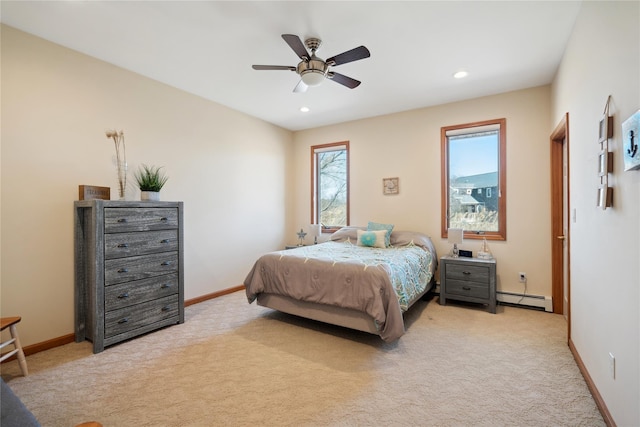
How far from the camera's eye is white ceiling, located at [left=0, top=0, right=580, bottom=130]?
7.38 ft

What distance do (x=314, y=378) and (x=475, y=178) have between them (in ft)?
11.3

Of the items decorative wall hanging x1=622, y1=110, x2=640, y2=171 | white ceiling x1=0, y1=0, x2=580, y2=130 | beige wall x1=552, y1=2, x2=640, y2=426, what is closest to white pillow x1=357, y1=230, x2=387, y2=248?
white ceiling x1=0, y1=0, x2=580, y2=130

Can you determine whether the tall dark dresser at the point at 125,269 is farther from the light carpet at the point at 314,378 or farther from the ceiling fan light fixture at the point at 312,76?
the ceiling fan light fixture at the point at 312,76

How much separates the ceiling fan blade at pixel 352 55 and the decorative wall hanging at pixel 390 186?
2527 millimetres

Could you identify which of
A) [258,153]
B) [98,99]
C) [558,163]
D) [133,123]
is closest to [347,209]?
[258,153]

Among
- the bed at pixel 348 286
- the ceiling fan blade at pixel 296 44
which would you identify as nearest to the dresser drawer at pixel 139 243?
the bed at pixel 348 286

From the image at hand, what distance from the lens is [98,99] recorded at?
301 centimetres

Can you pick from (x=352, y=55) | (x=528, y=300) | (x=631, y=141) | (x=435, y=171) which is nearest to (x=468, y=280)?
(x=528, y=300)

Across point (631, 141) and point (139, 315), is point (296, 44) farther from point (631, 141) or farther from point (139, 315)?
point (139, 315)

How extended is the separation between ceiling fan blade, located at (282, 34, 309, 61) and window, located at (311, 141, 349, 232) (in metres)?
2.76

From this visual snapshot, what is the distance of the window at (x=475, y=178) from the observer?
3.90m

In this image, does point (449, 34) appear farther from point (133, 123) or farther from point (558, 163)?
point (133, 123)

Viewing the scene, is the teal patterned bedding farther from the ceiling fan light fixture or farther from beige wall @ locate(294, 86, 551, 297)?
the ceiling fan light fixture

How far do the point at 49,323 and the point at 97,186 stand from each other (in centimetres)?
134
